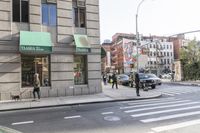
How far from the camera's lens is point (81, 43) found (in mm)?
19516

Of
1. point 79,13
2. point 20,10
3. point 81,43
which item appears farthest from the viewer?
point 79,13

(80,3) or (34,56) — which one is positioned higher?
(80,3)

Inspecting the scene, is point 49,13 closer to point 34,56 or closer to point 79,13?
point 79,13

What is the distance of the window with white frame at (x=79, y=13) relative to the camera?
20719 mm

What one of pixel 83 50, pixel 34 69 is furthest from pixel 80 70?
pixel 34 69

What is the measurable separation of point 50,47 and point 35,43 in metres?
1.09

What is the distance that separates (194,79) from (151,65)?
64.4m

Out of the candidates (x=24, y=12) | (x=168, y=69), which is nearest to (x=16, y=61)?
(x=24, y=12)

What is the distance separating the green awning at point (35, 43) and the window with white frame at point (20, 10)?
1.32 metres

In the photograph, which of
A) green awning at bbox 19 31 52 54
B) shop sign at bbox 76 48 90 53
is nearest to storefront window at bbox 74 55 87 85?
shop sign at bbox 76 48 90 53

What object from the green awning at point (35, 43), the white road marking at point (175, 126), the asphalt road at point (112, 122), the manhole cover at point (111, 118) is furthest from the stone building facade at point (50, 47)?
the white road marking at point (175, 126)

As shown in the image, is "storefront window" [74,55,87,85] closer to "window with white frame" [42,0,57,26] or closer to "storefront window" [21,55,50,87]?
"storefront window" [21,55,50,87]

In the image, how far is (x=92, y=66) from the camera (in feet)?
68.4

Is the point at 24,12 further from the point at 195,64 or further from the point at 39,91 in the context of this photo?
the point at 195,64
